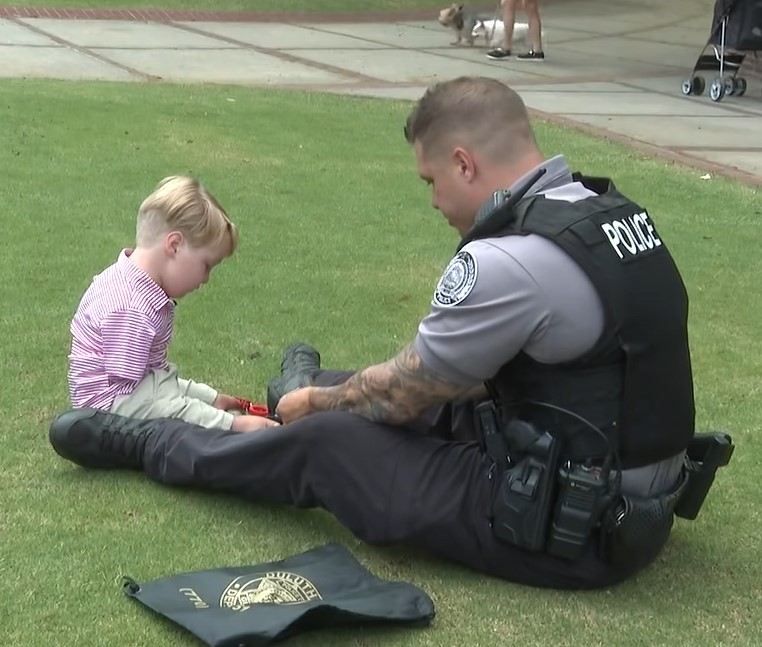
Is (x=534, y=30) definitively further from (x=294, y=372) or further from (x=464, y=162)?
(x=464, y=162)

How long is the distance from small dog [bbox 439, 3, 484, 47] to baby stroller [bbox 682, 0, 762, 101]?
12.5 ft

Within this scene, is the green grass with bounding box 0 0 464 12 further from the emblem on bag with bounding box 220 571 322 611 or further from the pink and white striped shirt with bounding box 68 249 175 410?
the emblem on bag with bounding box 220 571 322 611

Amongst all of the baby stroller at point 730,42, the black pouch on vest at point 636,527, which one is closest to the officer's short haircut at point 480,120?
the black pouch on vest at point 636,527

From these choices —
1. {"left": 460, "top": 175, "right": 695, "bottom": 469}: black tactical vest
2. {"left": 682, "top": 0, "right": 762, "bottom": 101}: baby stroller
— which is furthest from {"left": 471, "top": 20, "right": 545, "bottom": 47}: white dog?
{"left": 460, "top": 175, "right": 695, "bottom": 469}: black tactical vest

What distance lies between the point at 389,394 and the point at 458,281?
42 cm

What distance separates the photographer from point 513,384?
116 inches

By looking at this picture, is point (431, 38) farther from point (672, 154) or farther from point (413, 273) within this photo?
point (413, 273)

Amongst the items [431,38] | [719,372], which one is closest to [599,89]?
[431,38]

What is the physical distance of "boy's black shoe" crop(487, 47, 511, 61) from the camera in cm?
1431

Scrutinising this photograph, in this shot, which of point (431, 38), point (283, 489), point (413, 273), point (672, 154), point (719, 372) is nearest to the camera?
point (283, 489)

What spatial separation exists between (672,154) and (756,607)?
6352 mm

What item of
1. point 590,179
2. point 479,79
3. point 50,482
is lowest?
point 50,482

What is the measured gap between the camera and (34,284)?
526cm

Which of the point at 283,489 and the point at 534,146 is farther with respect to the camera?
the point at 283,489
